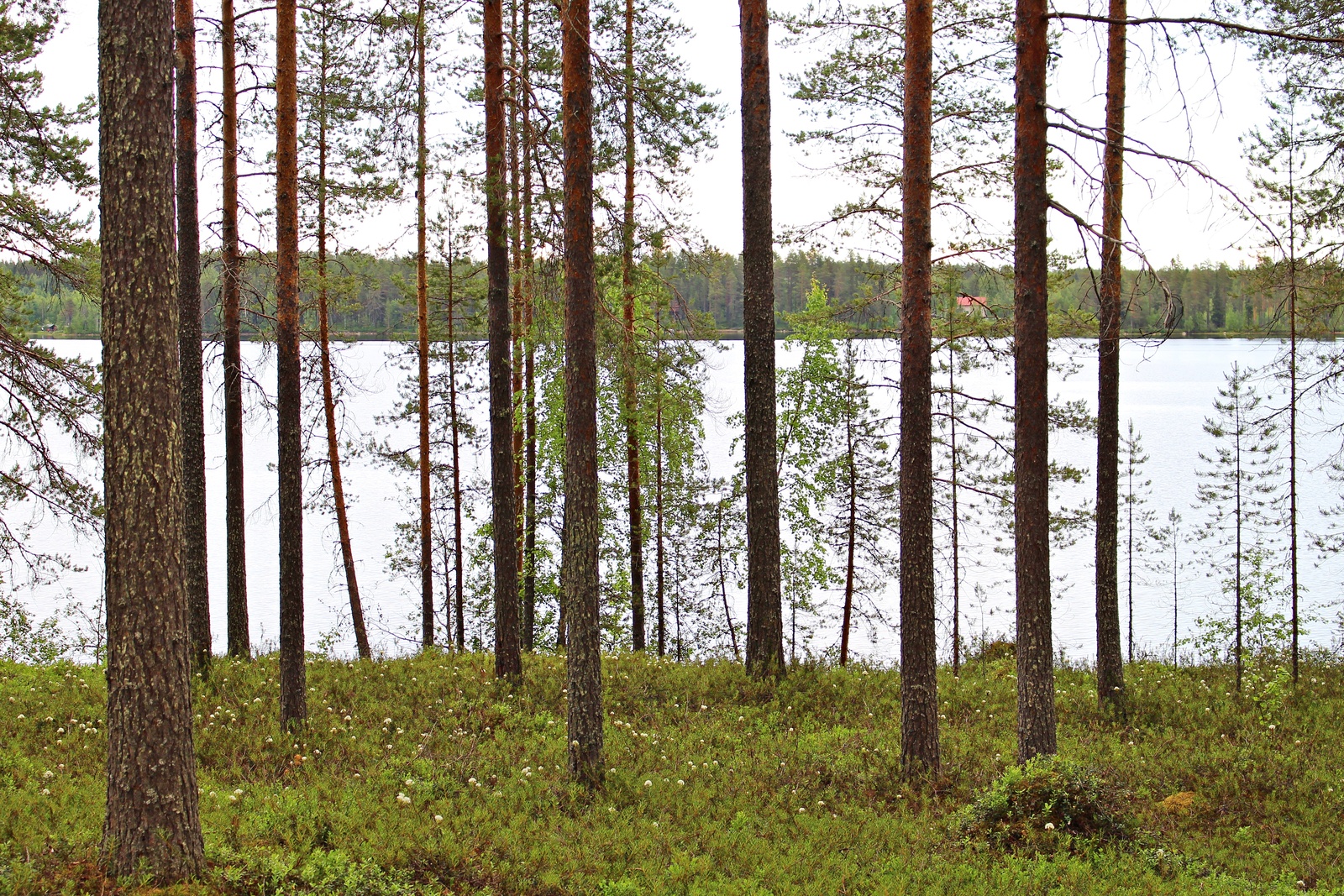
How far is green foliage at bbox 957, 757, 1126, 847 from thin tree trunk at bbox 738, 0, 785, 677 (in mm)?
3945

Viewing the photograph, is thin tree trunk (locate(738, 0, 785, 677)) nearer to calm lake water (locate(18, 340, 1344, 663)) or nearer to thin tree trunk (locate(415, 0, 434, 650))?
calm lake water (locate(18, 340, 1344, 663))

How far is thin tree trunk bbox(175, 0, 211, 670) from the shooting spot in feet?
33.6

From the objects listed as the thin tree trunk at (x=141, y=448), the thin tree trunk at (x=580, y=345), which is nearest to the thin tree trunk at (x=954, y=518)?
the thin tree trunk at (x=580, y=345)

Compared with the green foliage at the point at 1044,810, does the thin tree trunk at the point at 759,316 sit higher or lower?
higher

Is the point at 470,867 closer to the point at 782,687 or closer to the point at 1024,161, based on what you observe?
the point at 782,687

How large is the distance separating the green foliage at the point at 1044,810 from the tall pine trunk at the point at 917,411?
1179 mm

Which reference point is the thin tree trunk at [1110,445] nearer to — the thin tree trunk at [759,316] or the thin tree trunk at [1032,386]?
the thin tree trunk at [1032,386]

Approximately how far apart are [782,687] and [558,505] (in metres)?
9.21

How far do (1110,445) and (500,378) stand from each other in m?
8.09

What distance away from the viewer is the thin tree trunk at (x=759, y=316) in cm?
1054

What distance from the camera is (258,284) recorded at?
44.1 feet

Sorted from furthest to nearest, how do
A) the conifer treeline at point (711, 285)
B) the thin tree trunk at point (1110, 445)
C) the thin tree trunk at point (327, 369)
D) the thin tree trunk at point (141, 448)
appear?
1. the thin tree trunk at point (327, 369)
2. the thin tree trunk at point (1110, 445)
3. the conifer treeline at point (711, 285)
4. the thin tree trunk at point (141, 448)

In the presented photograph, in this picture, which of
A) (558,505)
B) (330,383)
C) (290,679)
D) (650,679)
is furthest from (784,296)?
(290,679)

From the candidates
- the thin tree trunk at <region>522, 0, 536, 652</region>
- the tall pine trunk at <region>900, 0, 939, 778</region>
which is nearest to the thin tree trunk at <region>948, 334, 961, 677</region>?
the tall pine trunk at <region>900, 0, 939, 778</region>
